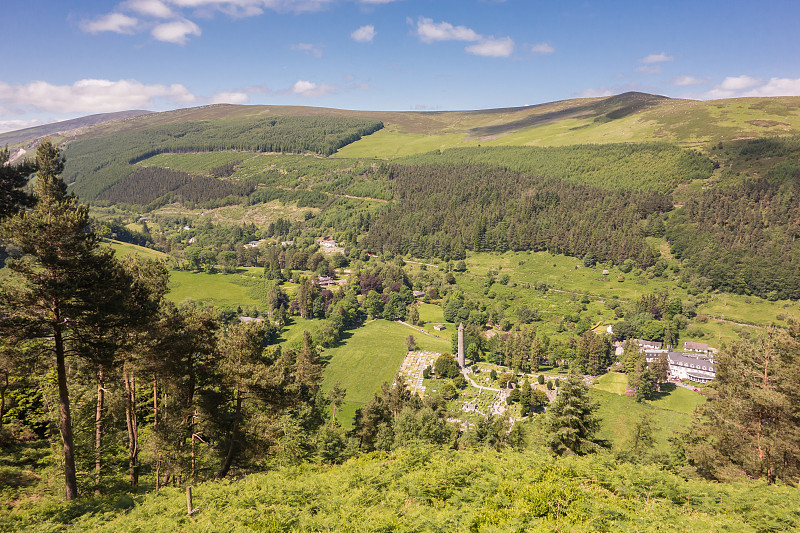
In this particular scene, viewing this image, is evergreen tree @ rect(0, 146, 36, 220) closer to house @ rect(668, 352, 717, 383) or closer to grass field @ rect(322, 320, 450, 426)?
grass field @ rect(322, 320, 450, 426)

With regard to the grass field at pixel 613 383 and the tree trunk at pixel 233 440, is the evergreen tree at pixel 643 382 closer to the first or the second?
the grass field at pixel 613 383

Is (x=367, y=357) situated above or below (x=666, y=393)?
above

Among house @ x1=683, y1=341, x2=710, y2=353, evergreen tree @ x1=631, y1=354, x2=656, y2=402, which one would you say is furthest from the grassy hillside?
house @ x1=683, y1=341, x2=710, y2=353

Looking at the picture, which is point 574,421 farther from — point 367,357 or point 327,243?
point 327,243

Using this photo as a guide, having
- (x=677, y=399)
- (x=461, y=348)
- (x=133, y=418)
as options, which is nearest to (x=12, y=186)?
(x=133, y=418)

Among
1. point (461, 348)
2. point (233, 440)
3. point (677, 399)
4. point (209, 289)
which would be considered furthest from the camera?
point (209, 289)

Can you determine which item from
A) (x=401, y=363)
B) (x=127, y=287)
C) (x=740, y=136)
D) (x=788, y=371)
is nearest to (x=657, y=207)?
(x=740, y=136)

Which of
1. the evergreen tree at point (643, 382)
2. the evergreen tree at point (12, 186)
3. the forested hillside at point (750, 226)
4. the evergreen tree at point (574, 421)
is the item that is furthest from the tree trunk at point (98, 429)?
the forested hillside at point (750, 226)
